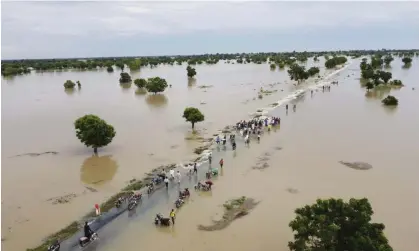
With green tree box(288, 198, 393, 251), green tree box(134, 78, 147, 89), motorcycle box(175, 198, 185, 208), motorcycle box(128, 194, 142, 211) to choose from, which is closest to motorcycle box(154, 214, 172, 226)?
motorcycle box(175, 198, 185, 208)

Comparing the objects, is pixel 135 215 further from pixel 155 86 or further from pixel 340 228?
pixel 155 86

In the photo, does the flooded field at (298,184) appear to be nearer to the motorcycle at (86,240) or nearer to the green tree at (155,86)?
the motorcycle at (86,240)

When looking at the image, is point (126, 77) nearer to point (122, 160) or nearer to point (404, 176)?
point (122, 160)

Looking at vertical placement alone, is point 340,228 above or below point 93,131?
below

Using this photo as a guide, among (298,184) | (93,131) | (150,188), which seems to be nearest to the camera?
(150,188)

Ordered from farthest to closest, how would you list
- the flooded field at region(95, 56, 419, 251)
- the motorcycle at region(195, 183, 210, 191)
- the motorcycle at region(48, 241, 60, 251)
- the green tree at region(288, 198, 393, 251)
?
the motorcycle at region(195, 183, 210, 191), the flooded field at region(95, 56, 419, 251), the motorcycle at region(48, 241, 60, 251), the green tree at region(288, 198, 393, 251)

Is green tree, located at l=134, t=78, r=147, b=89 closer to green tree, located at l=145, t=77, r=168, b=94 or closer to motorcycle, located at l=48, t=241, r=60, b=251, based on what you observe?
green tree, located at l=145, t=77, r=168, b=94

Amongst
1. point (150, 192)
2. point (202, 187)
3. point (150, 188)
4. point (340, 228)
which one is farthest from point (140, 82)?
point (340, 228)
